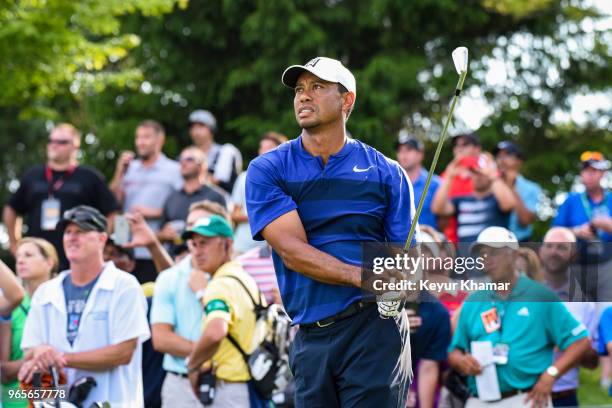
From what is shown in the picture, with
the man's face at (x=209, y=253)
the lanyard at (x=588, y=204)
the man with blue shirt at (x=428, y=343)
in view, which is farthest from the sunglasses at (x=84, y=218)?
the lanyard at (x=588, y=204)

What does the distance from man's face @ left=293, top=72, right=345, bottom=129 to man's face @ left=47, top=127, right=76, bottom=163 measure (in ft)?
20.0

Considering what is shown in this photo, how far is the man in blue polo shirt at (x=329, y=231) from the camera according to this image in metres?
5.91

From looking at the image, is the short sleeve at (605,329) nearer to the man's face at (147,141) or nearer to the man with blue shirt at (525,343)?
the man with blue shirt at (525,343)

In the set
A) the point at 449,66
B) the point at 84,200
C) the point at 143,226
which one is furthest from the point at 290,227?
Result: the point at 449,66

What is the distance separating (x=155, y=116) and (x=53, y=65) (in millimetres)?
3814

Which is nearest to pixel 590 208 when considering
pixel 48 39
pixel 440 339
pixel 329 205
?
pixel 440 339

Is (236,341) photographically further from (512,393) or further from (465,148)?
(465,148)

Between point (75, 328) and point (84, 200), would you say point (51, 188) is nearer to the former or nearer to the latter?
point (84, 200)

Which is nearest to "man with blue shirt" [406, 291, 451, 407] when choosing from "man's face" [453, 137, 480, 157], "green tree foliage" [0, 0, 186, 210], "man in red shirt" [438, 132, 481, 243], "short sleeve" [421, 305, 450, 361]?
"short sleeve" [421, 305, 450, 361]

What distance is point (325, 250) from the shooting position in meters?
5.98

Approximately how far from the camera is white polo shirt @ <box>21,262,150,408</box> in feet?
26.1

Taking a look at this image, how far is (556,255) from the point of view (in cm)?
784

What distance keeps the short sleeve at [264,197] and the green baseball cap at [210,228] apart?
2.80 metres

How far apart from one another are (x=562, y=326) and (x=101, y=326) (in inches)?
124
